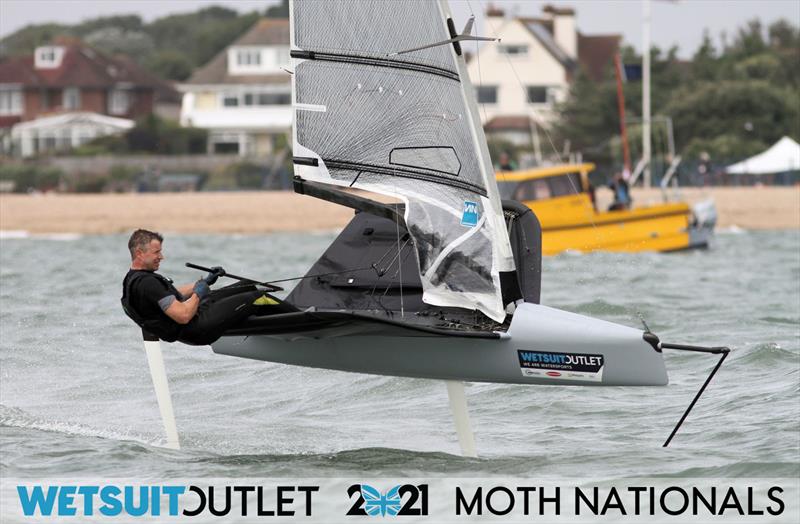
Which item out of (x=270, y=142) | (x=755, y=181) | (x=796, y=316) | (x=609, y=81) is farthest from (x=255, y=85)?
(x=796, y=316)

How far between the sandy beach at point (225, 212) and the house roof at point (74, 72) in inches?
1108

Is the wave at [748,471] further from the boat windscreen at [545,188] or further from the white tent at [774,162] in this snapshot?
the white tent at [774,162]

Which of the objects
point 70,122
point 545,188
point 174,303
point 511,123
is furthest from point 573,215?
point 70,122

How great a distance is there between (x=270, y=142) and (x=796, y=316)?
150ft

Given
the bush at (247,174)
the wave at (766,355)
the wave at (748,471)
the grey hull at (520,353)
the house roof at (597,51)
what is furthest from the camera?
the house roof at (597,51)

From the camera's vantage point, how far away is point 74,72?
61.4m

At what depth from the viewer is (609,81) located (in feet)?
160

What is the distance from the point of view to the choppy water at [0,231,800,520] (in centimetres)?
736

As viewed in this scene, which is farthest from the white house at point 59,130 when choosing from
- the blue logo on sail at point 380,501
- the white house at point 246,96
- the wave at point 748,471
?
the wave at point 748,471

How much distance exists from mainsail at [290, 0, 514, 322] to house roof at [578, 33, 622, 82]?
52.5m

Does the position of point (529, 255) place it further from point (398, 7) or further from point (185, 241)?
point (185, 241)

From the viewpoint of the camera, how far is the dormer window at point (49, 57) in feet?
203

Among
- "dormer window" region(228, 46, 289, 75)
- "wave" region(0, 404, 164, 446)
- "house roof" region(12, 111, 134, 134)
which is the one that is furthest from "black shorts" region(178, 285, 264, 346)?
"dormer window" region(228, 46, 289, 75)

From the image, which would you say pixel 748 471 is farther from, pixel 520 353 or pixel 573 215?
pixel 573 215
